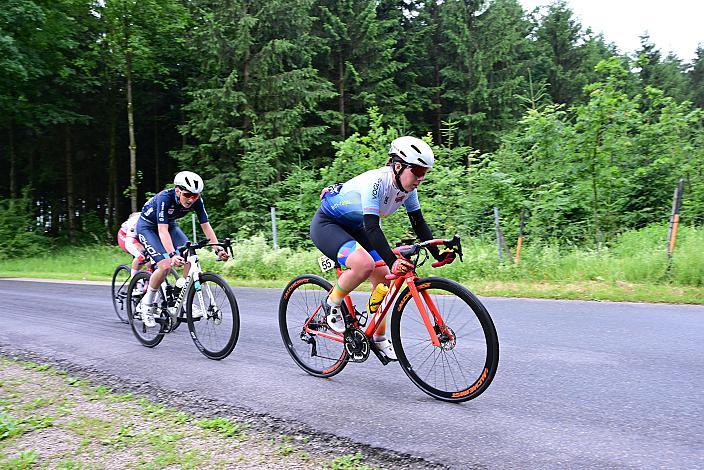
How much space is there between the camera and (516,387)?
4473 millimetres

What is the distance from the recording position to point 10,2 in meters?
23.8

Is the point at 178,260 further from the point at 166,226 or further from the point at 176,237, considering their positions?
the point at 176,237

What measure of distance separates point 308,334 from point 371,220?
1546 mm

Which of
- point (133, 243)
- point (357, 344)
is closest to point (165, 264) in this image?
point (133, 243)

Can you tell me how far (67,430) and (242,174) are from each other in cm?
1862

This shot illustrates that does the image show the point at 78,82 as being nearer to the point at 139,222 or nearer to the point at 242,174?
the point at 242,174

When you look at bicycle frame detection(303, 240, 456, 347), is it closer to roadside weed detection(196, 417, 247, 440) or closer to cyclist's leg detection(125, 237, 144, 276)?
roadside weed detection(196, 417, 247, 440)

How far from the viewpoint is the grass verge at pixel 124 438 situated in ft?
10.8

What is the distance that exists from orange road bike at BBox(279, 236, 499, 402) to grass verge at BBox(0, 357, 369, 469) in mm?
1191

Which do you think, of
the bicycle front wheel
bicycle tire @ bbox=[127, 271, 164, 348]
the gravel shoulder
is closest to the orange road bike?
the bicycle front wheel

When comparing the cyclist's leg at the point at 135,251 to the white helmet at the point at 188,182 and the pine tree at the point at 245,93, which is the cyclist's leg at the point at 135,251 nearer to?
the white helmet at the point at 188,182

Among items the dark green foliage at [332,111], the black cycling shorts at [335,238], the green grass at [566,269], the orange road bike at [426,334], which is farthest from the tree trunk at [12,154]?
the orange road bike at [426,334]

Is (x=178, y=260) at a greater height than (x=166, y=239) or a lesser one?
lesser

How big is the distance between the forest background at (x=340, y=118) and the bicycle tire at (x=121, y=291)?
648 cm
